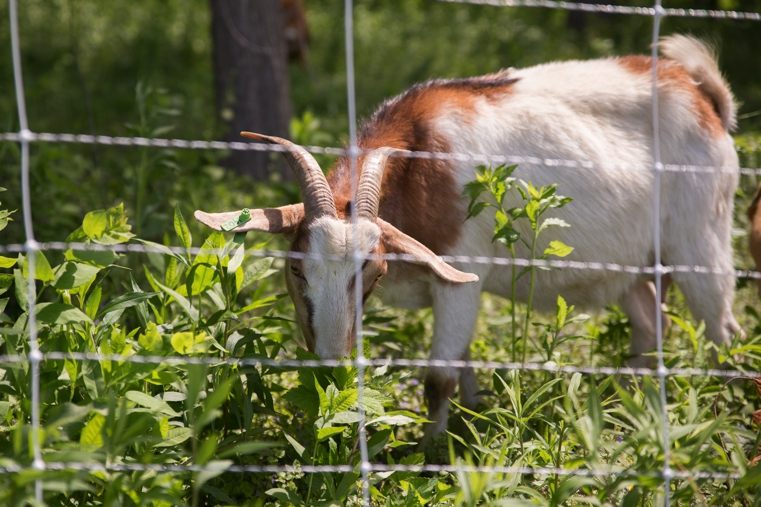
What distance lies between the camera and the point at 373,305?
571 cm

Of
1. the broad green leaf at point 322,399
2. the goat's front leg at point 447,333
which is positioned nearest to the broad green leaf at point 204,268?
the broad green leaf at point 322,399

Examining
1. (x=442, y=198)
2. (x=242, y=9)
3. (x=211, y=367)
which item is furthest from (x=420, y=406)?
(x=242, y=9)

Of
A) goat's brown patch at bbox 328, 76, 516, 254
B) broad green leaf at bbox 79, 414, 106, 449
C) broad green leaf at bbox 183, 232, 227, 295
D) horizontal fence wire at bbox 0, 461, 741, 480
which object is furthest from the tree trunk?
broad green leaf at bbox 79, 414, 106, 449

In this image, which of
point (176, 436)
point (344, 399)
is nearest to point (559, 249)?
point (344, 399)

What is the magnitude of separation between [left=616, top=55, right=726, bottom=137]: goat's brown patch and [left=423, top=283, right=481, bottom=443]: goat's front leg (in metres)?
1.54

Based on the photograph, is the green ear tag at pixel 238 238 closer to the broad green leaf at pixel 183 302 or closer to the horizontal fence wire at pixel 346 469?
the broad green leaf at pixel 183 302

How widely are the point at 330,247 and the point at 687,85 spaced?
7.89ft

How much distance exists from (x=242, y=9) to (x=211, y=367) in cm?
447

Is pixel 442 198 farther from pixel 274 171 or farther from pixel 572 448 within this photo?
pixel 274 171

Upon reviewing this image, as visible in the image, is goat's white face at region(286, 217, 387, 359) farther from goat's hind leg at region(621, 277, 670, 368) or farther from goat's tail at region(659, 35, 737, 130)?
goat's tail at region(659, 35, 737, 130)

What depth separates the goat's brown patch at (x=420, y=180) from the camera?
4.99 meters

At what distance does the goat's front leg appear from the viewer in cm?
498

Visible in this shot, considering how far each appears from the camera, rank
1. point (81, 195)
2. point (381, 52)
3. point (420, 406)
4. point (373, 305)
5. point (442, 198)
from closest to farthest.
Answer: point (442, 198)
point (420, 406)
point (373, 305)
point (81, 195)
point (381, 52)

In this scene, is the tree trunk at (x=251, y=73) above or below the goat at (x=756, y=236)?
above
